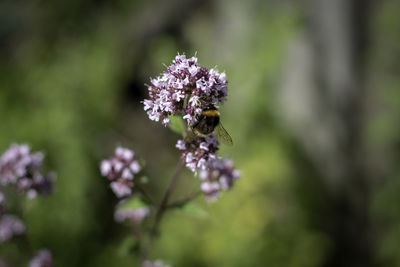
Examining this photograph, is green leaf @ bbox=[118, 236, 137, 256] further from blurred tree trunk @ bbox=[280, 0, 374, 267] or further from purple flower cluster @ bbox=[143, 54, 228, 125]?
blurred tree trunk @ bbox=[280, 0, 374, 267]

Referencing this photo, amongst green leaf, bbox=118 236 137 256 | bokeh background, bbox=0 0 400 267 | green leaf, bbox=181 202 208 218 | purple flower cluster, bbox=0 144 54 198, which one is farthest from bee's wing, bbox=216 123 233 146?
bokeh background, bbox=0 0 400 267

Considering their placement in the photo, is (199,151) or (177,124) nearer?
(199,151)

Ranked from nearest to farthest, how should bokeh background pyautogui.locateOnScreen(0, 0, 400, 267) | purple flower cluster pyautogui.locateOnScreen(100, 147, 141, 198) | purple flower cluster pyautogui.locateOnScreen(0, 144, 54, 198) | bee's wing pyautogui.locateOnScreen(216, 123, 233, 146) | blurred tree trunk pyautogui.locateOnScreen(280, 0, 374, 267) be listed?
bee's wing pyautogui.locateOnScreen(216, 123, 233, 146) < purple flower cluster pyautogui.locateOnScreen(100, 147, 141, 198) < purple flower cluster pyautogui.locateOnScreen(0, 144, 54, 198) < bokeh background pyautogui.locateOnScreen(0, 0, 400, 267) < blurred tree trunk pyautogui.locateOnScreen(280, 0, 374, 267)

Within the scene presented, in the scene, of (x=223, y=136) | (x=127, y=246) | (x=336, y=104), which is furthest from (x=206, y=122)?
(x=336, y=104)

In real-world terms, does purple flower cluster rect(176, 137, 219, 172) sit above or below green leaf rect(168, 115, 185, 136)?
below

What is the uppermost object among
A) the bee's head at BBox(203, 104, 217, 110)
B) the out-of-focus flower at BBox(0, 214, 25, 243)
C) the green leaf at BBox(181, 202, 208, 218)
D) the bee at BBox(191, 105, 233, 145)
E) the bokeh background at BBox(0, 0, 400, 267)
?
the bokeh background at BBox(0, 0, 400, 267)

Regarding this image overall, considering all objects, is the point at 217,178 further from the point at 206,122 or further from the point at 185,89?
the point at 185,89

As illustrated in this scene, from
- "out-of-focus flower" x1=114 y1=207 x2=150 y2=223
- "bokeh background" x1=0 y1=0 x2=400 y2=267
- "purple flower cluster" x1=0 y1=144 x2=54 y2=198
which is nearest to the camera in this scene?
"purple flower cluster" x1=0 y1=144 x2=54 y2=198
